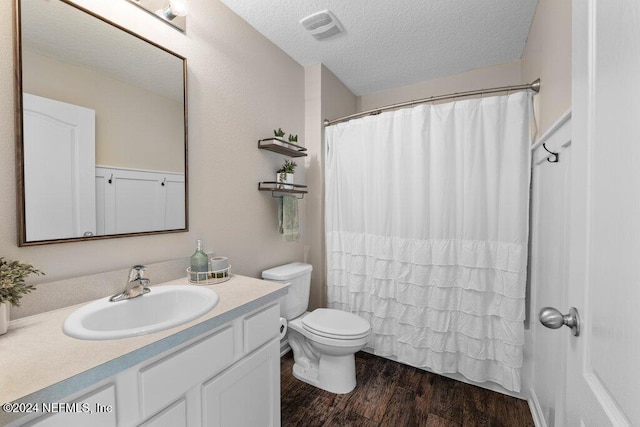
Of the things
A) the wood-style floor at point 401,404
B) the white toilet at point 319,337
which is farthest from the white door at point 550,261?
the white toilet at point 319,337

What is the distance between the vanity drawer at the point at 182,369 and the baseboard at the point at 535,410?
1628 mm

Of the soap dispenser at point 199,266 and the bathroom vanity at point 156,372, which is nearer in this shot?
the bathroom vanity at point 156,372

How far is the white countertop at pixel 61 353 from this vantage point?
24.5 inches

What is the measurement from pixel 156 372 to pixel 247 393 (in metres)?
0.47

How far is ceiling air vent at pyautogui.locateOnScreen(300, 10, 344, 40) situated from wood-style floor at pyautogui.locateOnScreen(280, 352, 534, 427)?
2.44 metres

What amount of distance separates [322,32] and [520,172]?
5.25ft

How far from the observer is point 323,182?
97.6 inches

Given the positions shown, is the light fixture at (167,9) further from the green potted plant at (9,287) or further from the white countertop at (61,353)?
the white countertop at (61,353)

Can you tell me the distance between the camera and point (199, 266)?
143 centimetres

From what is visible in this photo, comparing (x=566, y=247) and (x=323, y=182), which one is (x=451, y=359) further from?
(x=323, y=182)

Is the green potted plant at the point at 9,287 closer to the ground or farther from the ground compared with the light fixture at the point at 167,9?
closer to the ground

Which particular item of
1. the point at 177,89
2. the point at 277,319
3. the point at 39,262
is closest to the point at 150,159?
the point at 177,89

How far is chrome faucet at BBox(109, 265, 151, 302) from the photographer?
1.13m

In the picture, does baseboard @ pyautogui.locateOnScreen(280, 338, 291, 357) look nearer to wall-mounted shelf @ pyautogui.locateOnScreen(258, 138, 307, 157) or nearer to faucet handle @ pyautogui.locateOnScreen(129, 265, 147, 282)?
faucet handle @ pyautogui.locateOnScreen(129, 265, 147, 282)
